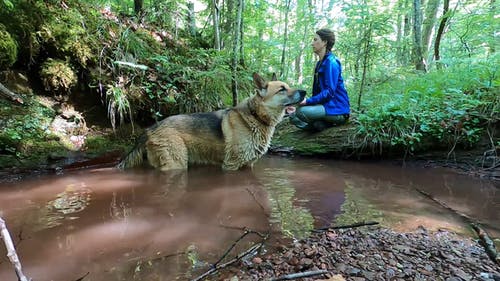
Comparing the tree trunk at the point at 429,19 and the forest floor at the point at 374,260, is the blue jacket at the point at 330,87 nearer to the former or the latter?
the forest floor at the point at 374,260

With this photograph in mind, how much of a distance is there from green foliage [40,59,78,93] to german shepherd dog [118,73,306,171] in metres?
1.85

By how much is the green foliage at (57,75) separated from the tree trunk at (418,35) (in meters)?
9.55

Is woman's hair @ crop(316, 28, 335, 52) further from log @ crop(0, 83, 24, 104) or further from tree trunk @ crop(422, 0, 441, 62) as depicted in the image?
tree trunk @ crop(422, 0, 441, 62)

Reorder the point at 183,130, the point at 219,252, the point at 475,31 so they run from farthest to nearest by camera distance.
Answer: the point at 475,31 → the point at 183,130 → the point at 219,252

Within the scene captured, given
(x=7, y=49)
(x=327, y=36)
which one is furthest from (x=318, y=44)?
(x=7, y=49)

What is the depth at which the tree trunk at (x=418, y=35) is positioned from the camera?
941 centimetres

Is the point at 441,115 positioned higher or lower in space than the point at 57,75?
lower

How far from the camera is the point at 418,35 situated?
9.73m

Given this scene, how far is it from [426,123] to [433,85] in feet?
5.90

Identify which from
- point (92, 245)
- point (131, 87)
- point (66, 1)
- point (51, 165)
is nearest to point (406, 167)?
point (92, 245)

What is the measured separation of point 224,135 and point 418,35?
791 cm

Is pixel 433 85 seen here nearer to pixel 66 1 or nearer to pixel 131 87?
pixel 131 87

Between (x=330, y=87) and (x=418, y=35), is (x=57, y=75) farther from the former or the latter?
(x=418, y=35)

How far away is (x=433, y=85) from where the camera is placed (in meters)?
6.74
